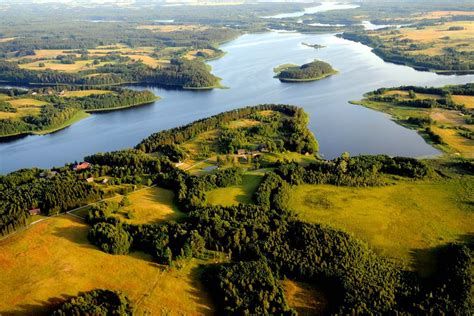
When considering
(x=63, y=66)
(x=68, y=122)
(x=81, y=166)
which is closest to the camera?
(x=81, y=166)

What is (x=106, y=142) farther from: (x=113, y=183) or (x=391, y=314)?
(x=391, y=314)

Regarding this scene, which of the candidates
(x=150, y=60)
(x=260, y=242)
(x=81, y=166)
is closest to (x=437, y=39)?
(x=150, y=60)

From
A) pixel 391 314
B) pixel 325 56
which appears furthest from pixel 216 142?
pixel 325 56

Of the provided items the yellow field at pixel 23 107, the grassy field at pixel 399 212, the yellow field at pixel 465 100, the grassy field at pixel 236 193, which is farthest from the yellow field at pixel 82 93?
the yellow field at pixel 465 100

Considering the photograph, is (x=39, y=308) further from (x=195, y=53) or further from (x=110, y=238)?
(x=195, y=53)

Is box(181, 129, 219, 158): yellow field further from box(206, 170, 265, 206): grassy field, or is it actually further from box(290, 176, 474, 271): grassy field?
box(290, 176, 474, 271): grassy field

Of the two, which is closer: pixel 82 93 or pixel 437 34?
pixel 82 93
